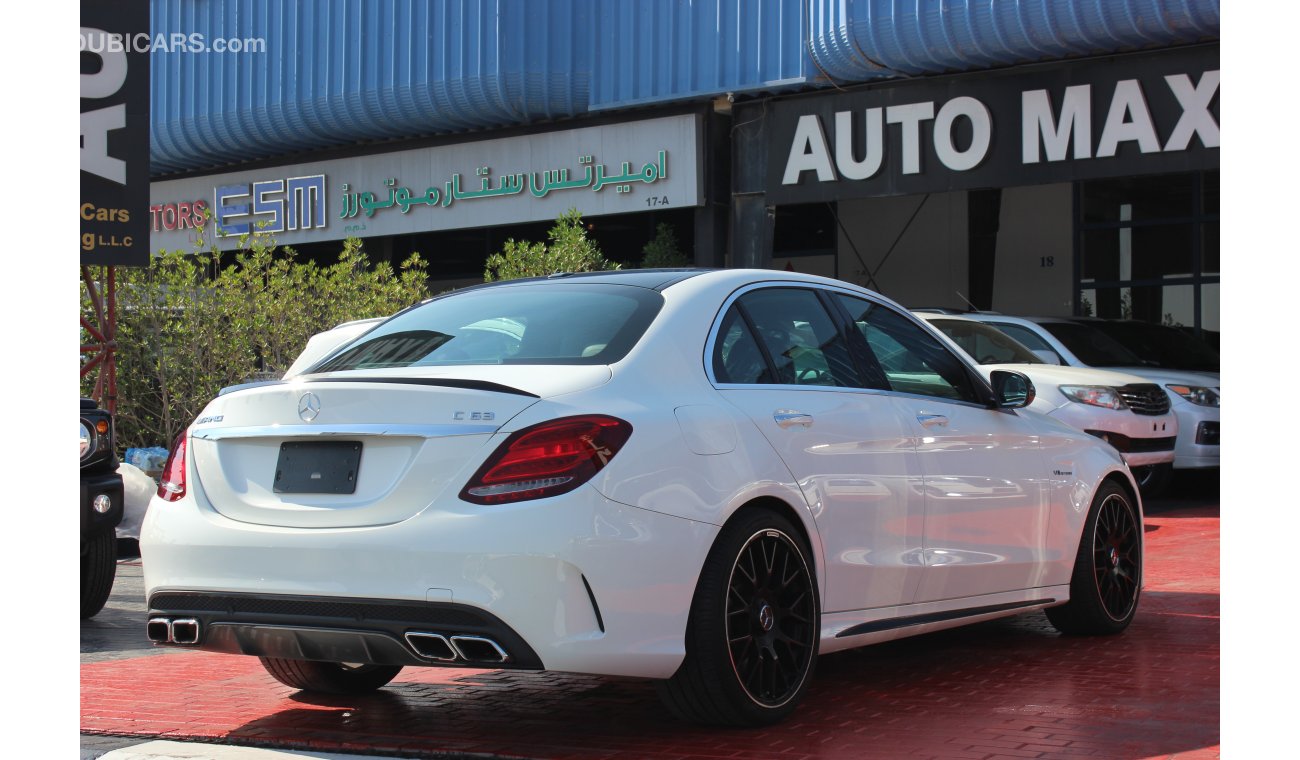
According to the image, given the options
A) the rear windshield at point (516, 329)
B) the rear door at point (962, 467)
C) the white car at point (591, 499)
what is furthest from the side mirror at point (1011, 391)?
the rear windshield at point (516, 329)

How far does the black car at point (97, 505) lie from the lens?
7992 millimetres

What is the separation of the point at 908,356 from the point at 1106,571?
1.62 m

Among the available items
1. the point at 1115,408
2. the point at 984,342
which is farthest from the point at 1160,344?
the point at 1115,408

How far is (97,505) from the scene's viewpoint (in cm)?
801

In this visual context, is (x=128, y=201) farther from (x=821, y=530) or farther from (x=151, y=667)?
(x=821, y=530)

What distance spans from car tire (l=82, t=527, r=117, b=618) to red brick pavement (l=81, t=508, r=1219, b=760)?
1430mm

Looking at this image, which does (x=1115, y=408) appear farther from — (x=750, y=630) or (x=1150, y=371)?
(x=750, y=630)

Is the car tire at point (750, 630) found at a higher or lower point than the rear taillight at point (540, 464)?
lower

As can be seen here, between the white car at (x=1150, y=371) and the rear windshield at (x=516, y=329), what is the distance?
8.88m

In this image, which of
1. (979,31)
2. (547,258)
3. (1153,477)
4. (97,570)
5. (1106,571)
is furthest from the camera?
(547,258)

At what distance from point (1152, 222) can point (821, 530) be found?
1863 centimetres

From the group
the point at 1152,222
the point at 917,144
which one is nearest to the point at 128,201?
the point at 917,144

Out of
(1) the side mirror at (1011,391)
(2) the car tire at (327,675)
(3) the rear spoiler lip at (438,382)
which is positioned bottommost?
(2) the car tire at (327,675)

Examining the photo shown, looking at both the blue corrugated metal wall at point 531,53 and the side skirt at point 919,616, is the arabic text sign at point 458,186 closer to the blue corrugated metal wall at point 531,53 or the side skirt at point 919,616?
the blue corrugated metal wall at point 531,53
